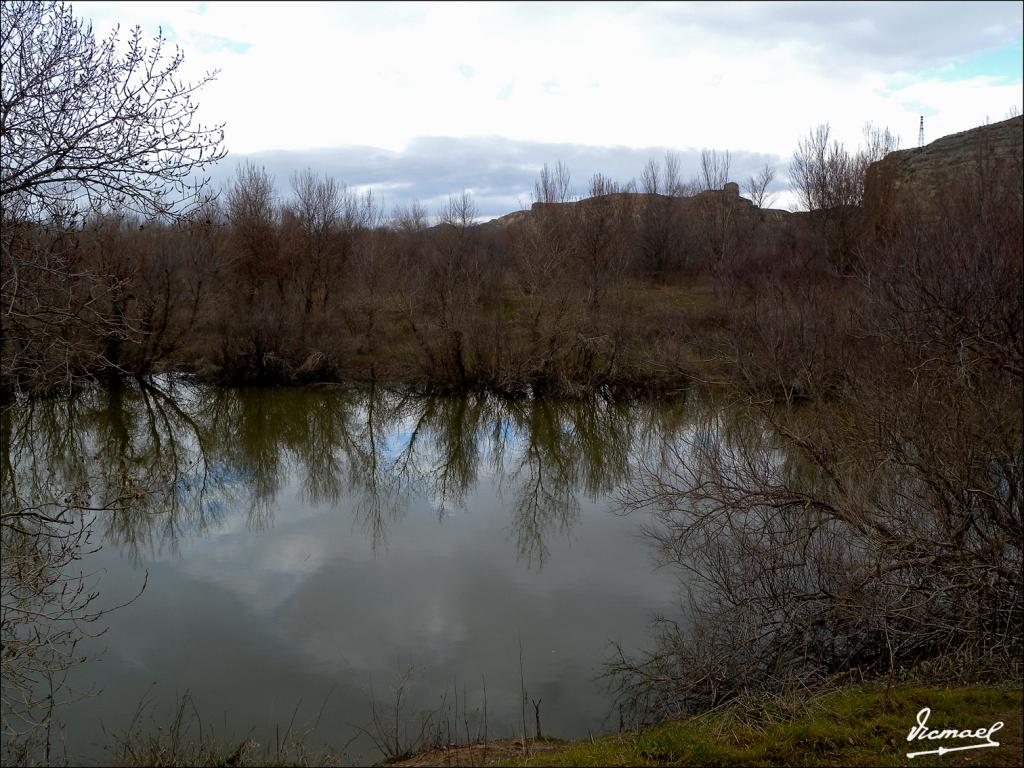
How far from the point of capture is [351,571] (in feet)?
32.3

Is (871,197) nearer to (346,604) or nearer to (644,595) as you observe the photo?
(644,595)

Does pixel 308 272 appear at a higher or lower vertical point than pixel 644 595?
higher

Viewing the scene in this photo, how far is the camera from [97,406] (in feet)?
67.2

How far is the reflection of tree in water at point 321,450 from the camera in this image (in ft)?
40.1

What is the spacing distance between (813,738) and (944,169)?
13.7 meters

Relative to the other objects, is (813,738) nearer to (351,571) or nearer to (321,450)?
(351,571)

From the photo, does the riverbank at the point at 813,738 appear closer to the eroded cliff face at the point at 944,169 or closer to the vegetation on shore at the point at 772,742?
the vegetation on shore at the point at 772,742

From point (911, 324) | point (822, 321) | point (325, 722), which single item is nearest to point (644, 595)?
point (325, 722)

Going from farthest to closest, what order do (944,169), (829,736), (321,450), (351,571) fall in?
1. (321,450)
2. (944,169)
3. (351,571)
4. (829,736)

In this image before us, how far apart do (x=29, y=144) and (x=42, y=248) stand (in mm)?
815

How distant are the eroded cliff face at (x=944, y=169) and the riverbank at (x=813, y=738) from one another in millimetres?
7250

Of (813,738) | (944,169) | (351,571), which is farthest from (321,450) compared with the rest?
(944,169)

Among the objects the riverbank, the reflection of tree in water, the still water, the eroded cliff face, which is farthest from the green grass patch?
the eroded cliff face

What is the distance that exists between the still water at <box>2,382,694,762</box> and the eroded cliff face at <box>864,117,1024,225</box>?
230 inches
